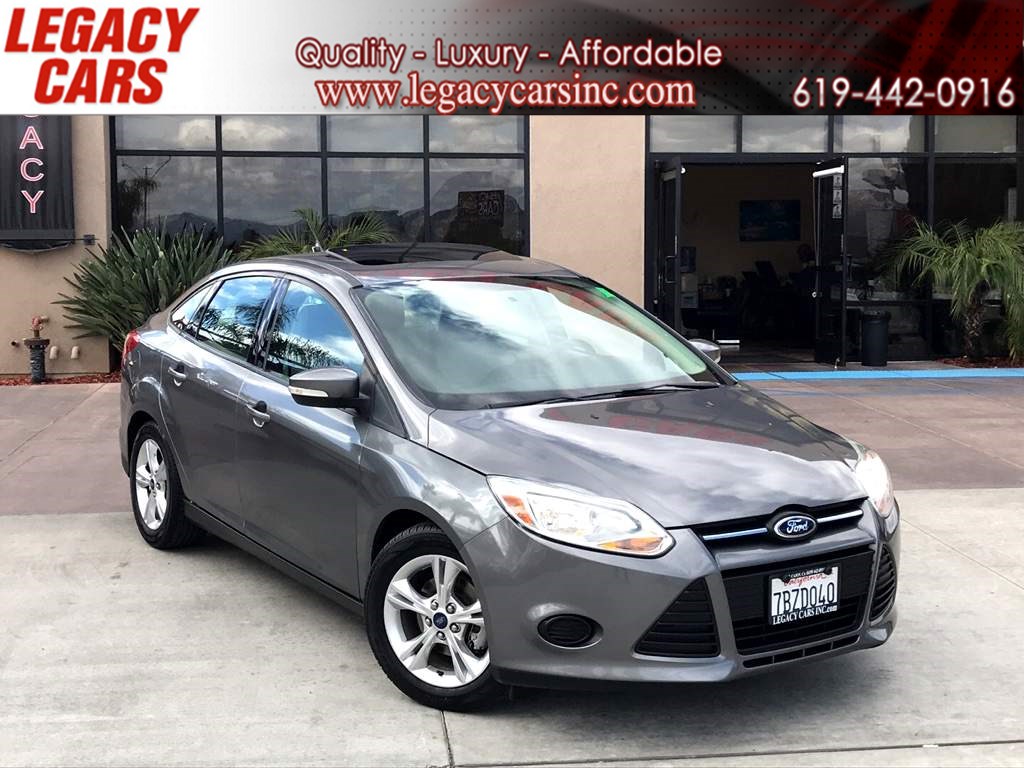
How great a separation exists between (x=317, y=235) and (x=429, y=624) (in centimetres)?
1044

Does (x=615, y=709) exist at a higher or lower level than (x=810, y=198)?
lower

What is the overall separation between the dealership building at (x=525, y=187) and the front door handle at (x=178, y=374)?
8.72 metres

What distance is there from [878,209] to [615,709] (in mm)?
12898

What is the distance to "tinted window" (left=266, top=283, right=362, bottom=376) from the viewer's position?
489cm

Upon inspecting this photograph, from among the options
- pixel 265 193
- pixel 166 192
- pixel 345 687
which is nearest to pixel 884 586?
pixel 345 687

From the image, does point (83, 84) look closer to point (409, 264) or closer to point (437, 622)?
point (409, 264)

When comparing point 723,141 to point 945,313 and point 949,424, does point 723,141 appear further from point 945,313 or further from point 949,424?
point 949,424

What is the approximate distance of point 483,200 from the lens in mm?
15188

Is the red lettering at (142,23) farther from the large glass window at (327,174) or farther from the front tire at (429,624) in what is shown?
the front tire at (429,624)

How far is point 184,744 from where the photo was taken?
3951 mm

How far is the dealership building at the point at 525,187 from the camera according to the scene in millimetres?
14109

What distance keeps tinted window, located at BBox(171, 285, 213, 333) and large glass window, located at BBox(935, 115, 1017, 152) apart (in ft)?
39.7

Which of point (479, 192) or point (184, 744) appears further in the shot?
point (479, 192)

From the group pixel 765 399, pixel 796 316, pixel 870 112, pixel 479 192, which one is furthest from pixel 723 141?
pixel 765 399
